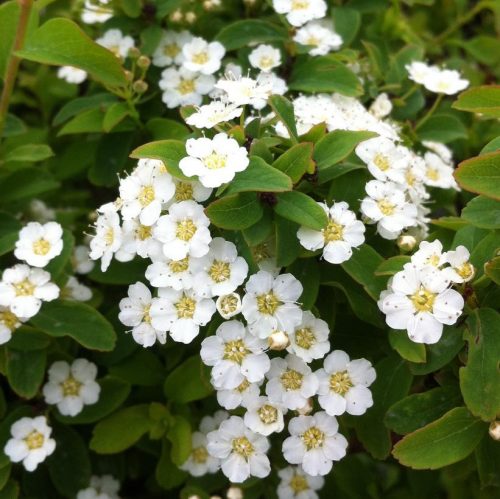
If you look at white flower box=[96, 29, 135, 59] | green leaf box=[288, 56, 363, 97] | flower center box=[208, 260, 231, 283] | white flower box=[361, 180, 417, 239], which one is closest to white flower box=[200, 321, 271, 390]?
flower center box=[208, 260, 231, 283]

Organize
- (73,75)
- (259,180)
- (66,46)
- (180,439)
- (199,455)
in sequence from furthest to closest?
(73,75) → (199,455) → (180,439) → (66,46) → (259,180)

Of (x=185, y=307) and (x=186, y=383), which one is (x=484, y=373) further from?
(x=186, y=383)

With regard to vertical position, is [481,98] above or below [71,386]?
above

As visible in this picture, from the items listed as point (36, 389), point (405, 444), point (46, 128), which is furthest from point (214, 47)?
point (405, 444)

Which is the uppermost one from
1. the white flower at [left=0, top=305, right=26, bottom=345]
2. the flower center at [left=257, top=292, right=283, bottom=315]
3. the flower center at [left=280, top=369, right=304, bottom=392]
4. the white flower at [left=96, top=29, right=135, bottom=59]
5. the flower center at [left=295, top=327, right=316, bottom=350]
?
the white flower at [left=96, top=29, right=135, bottom=59]

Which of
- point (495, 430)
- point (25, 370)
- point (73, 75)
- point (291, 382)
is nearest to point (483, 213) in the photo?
point (495, 430)

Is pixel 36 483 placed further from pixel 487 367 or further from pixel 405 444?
pixel 487 367

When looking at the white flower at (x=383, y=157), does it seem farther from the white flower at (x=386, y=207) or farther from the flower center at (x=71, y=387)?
the flower center at (x=71, y=387)

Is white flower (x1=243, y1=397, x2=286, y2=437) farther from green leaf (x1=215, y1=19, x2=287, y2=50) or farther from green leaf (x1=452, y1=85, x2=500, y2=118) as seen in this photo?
green leaf (x1=215, y1=19, x2=287, y2=50)

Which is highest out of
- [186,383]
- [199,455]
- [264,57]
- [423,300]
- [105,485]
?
[264,57]
